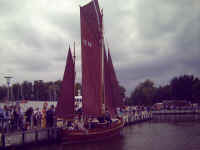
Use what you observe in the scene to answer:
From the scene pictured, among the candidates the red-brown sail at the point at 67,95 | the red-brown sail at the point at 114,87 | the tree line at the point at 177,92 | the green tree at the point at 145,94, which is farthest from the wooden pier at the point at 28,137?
the green tree at the point at 145,94

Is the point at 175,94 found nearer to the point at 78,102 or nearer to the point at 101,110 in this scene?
the point at 78,102

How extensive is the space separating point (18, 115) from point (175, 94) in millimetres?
64111

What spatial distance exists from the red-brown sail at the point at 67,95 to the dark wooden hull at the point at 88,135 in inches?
62.4

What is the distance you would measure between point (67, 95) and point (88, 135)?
12.0 feet

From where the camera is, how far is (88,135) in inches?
767

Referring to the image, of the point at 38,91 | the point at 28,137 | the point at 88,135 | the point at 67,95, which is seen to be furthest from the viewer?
the point at 38,91

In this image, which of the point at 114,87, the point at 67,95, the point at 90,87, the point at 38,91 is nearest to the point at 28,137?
the point at 67,95

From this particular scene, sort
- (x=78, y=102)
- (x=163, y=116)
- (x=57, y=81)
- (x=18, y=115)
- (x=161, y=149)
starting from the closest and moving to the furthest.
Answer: (x=18, y=115) → (x=161, y=149) → (x=78, y=102) → (x=163, y=116) → (x=57, y=81)

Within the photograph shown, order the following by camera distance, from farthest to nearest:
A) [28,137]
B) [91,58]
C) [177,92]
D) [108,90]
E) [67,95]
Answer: [177,92], [108,90], [91,58], [67,95], [28,137]

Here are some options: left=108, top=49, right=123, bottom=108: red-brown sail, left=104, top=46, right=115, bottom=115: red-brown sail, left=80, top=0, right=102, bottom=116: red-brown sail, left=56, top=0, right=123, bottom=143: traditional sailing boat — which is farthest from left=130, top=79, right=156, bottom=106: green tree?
left=80, top=0, right=102, bottom=116: red-brown sail

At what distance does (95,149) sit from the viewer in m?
17.8

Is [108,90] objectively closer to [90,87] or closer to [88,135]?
[90,87]

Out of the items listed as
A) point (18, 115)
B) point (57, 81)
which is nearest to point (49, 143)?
point (18, 115)

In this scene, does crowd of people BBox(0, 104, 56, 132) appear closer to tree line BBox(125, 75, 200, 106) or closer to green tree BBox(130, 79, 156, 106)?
tree line BBox(125, 75, 200, 106)
